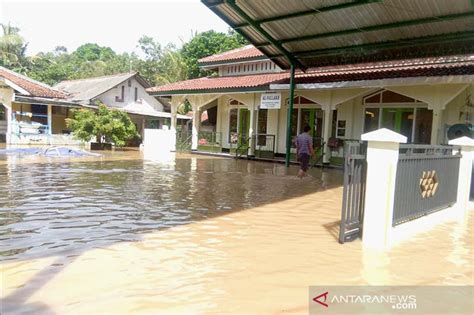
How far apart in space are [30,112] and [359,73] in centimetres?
2015

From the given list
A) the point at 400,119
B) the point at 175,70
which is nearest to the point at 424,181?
the point at 400,119

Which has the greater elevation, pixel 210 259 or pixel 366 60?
pixel 366 60

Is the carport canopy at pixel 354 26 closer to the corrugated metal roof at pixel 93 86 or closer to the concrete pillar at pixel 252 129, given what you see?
the concrete pillar at pixel 252 129

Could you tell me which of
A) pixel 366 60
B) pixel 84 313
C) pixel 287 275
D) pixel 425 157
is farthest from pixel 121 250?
pixel 366 60

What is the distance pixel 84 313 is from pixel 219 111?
18.6 m

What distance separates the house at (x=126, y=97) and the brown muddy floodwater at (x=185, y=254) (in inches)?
801

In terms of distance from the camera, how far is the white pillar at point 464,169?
753 centimetres

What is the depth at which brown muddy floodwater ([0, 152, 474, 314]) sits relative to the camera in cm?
323

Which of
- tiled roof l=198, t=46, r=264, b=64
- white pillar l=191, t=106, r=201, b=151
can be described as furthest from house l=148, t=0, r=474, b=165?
white pillar l=191, t=106, r=201, b=151

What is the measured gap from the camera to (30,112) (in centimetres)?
2475

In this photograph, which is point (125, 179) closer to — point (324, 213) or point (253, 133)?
point (324, 213)

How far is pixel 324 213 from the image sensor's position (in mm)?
6898

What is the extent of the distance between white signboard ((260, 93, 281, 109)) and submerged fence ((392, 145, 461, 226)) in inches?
333

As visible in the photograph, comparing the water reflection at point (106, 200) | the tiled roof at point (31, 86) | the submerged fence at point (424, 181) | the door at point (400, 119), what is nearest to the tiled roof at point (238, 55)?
the door at point (400, 119)
